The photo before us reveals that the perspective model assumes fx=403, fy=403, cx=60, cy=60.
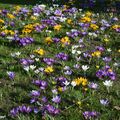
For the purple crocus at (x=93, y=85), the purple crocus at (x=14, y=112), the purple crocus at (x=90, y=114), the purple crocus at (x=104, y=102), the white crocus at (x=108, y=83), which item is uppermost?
the white crocus at (x=108, y=83)

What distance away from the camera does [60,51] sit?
37.8ft

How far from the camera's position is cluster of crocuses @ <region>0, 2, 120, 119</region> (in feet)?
29.3

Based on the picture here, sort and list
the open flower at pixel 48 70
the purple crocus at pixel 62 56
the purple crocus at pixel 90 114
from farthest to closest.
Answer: the purple crocus at pixel 62 56 < the open flower at pixel 48 70 < the purple crocus at pixel 90 114

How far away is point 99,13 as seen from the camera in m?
15.6

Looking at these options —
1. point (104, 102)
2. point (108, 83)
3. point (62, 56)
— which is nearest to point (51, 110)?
point (104, 102)

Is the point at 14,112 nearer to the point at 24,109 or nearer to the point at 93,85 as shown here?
the point at 24,109

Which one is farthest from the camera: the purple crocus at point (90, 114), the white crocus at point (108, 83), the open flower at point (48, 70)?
the open flower at point (48, 70)

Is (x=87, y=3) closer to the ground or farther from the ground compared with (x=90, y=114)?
farther from the ground

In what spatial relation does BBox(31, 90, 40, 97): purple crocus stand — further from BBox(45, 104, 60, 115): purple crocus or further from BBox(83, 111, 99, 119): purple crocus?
BBox(83, 111, 99, 119): purple crocus

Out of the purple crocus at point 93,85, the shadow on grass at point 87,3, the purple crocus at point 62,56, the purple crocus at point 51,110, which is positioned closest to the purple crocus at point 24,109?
the purple crocus at point 51,110

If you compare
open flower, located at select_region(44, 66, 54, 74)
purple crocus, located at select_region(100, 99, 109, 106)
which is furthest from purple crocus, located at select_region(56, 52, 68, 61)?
purple crocus, located at select_region(100, 99, 109, 106)

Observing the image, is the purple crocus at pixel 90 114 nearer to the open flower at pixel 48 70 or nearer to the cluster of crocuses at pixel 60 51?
the cluster of crocuses at pixel 60 51

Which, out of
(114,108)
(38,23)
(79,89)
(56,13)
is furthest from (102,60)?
(56,13)

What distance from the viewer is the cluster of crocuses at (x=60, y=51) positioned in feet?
29.3
